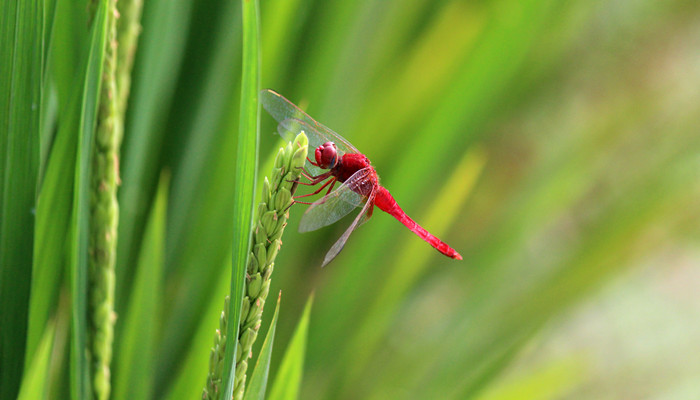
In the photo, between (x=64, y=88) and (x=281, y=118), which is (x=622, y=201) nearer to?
(x=281, y=118)

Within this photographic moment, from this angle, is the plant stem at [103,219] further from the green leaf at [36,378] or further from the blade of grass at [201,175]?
the blade of grass at [201,175]

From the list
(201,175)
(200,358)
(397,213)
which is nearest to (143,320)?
(200,358)

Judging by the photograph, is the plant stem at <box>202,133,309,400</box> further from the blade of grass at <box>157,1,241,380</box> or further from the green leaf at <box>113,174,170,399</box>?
the blade of grass at <box>157,1,241,380</box>

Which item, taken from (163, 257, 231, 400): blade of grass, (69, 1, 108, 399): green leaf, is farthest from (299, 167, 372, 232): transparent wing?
(69, 1, 108, 399): green leaf

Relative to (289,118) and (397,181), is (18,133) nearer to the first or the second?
(289,118)

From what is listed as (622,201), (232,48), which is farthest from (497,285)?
(232,48)

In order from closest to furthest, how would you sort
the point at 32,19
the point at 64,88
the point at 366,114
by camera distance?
the point at 32,19 < the point at 64,88 < the point at 366,114
